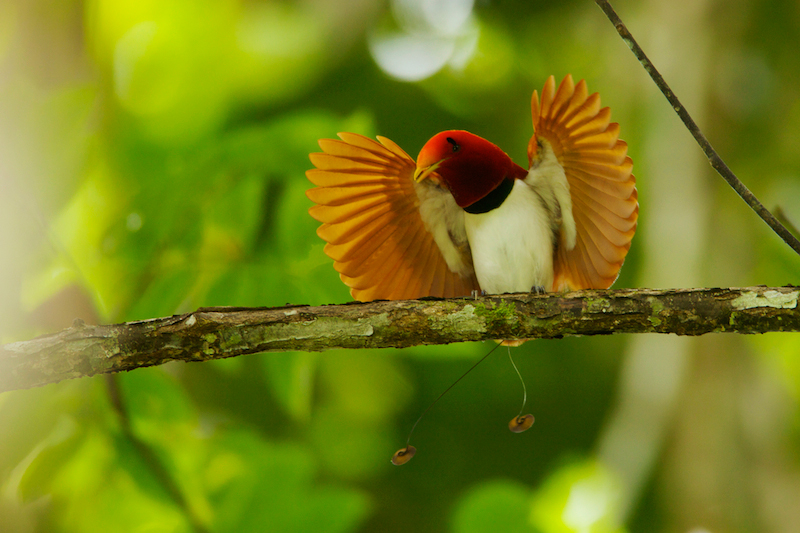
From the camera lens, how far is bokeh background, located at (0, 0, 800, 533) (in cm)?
139

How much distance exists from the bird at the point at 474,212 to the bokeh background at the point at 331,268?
15cm

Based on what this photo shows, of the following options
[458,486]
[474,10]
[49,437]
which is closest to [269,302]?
[49,437]

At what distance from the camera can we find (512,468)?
2.56m

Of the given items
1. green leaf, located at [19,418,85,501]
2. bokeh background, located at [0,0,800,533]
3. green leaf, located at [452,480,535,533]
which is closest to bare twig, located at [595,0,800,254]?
bokeh background, located at [0,0,800,533]

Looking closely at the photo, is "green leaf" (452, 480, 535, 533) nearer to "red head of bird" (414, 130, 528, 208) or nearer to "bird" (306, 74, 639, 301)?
"bird" (306, 74, 639, 301)

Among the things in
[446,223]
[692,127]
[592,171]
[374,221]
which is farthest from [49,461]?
[692,127]

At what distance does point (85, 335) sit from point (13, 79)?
0.97 meters

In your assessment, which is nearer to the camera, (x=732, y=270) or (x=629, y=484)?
(x=629, y=484)

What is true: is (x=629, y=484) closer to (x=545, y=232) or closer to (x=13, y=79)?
(x=545, y=232)

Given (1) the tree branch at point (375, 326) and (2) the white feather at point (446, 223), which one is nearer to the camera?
(1) the tree branch at point (375, 326)

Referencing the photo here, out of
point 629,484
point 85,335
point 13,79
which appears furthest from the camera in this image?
point 629,484

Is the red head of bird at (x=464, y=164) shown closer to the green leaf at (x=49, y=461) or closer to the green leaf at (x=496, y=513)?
the green leaf at (x=496, y=513)

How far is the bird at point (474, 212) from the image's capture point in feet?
4.02

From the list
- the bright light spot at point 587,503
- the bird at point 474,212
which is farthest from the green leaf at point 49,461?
the bright light spot at point 587,503
